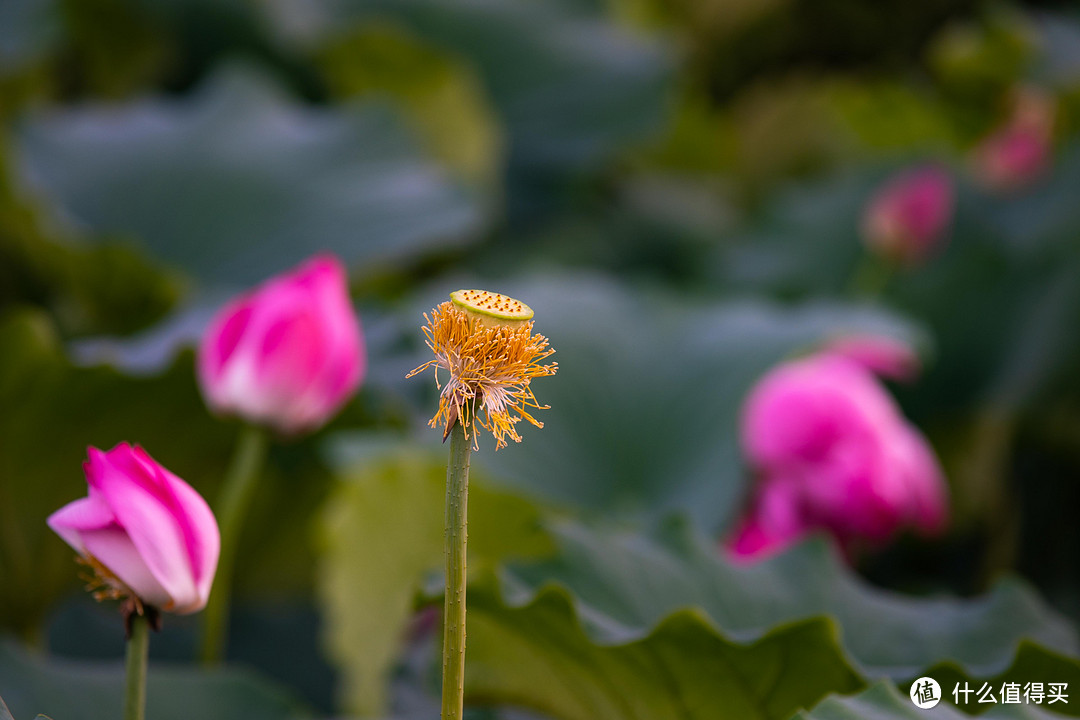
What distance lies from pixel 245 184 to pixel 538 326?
0.36 m

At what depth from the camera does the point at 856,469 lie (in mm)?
655

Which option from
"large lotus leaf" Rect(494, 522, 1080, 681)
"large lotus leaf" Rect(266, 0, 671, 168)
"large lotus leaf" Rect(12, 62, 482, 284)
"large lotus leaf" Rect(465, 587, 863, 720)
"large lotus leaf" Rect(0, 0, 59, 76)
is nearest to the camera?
"large lotus leaf" Rect(465, 587, 863, 720)

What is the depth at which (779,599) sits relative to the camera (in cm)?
52

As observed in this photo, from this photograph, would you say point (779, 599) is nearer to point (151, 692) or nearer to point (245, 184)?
point (151, 692)

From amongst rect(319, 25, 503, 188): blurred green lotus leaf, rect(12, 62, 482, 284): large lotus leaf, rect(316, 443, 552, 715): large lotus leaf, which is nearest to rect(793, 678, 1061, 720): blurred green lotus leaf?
rect(316, 443, 552, 715): large lotus leaf

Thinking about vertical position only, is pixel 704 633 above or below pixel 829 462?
below

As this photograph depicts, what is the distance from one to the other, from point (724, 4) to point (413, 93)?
45.1 inches

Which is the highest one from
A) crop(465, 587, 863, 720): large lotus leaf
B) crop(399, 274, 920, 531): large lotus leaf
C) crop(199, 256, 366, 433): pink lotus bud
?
crop(399, 274, 920, 531): large lotus leaf

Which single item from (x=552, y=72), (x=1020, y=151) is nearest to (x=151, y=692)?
(x=1020, y=151)

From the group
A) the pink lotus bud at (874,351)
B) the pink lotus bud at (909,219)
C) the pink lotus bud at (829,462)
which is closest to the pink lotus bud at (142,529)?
the pink lotus bud at (829,462)

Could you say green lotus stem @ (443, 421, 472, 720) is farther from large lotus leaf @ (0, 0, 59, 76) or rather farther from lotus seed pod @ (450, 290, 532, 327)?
large lotus leaf @ (0, 0, 59, 76)

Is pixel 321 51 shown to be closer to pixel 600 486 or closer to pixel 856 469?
pixel 600 486

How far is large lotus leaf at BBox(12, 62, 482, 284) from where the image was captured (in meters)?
1.00

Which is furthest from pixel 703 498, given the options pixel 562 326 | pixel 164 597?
pixel 164 597
